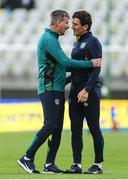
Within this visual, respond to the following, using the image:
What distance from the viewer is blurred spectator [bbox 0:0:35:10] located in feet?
93.4

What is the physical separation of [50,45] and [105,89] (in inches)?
563

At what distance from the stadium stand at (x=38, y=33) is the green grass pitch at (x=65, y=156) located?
5.31 meters

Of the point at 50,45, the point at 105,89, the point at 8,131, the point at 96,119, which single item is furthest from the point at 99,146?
the point at 105,89

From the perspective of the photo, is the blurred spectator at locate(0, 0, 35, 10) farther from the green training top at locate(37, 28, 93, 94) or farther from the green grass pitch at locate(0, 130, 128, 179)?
the green training top at locate(37, 28, 93, 94)

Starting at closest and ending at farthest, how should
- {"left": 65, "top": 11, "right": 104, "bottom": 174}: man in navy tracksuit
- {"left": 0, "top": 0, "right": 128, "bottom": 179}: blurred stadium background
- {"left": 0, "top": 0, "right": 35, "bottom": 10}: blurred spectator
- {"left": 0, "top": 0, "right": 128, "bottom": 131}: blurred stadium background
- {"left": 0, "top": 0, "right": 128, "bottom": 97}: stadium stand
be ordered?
{"left": 65, "top": 11, "right": 104, "bottom": 174}: man in navy tracksuit → {"left": 0, "top": 0, "right": 128, "bottom": 179}: blurred stadium background → {"left": 0, "top": 0, "right": 128, "bottom": 131}: blurred stadium background → {"left": 0, "top": 0, "right": 128, "bottom": 97}: stadium stand → {"left": 0, "top": 0, "right": 35, "bottom": 10}: blurred spectator

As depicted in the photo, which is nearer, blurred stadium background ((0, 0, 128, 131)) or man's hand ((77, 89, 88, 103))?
man's hand ((77, 89, 88, 103))

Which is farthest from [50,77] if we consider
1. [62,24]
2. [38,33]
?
[38,33]

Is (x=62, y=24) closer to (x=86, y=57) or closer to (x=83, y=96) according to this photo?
(x=86, y=57)

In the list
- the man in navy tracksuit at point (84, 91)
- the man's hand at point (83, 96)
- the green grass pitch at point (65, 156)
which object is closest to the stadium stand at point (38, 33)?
the green grass pitch at point (65, 156)

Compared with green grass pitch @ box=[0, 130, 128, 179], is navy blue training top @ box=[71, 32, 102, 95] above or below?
above

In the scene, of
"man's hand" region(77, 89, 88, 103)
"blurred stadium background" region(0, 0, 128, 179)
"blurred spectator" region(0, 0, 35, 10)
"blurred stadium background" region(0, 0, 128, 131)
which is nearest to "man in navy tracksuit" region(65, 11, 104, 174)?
"man's hand" region(77, 89, 88, 103)

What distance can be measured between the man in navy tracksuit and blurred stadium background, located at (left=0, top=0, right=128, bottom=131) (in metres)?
11.8

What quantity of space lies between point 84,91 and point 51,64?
1.91 feet

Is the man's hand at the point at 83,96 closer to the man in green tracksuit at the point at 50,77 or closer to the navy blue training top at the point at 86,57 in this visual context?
the navy blue training top at the point at 86,57
